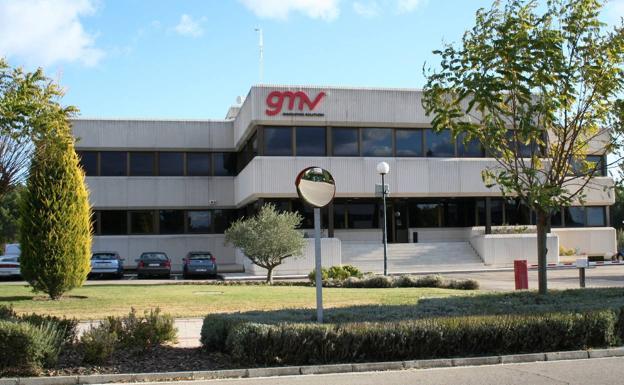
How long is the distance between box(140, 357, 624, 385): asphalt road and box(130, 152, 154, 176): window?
112 ft

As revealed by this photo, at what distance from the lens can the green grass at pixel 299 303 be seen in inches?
451

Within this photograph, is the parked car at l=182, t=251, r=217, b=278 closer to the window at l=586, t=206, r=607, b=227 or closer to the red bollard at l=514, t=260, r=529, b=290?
the red bollard at l=514, t=260, r=529, b=290

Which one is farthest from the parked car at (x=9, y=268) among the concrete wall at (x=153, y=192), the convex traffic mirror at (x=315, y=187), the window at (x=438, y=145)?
the convex traffic mirror at (x=315, y=187)

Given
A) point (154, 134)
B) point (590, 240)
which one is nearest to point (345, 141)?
point (154, 134)

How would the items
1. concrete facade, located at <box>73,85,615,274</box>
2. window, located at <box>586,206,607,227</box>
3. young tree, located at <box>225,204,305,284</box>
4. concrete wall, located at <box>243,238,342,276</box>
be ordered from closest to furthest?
1. young tree, located at <box>225,204,305,284</box>
2. concrete wall, located at <box>243,238,342,276</box>
3. concrete facade, located at <box>73,85,615,274</box>
4. window, located at <box>586,206,607,227</box>

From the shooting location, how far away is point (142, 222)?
41.6 meters

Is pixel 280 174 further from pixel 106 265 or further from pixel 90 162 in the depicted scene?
pixel 90 162

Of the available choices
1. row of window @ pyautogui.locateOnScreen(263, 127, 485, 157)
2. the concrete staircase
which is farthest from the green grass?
the concrete staircase

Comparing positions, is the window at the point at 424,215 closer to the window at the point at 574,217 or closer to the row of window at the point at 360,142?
the row of window at the point at 360,142

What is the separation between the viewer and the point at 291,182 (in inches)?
1373

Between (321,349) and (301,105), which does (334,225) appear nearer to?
(301,105)

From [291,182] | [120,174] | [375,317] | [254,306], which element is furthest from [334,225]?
[375,317]

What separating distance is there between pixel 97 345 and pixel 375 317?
4.30 metres

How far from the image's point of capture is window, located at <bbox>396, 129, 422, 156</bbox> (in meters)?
36.9
